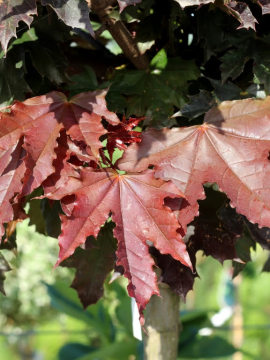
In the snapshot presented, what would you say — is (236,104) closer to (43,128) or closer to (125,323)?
(43,128)

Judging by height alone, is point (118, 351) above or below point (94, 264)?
below

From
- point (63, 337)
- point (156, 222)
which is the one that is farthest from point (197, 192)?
point (63, 337)

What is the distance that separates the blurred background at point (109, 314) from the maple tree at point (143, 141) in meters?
0.25

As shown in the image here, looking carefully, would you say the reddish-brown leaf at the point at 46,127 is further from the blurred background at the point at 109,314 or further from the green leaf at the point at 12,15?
the blurred background at the point at 109,314

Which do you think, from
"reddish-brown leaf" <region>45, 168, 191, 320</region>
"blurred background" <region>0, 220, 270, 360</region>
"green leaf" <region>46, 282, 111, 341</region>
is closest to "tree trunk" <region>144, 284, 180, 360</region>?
"blurred background" <region>0, 220, 270, 360</region>

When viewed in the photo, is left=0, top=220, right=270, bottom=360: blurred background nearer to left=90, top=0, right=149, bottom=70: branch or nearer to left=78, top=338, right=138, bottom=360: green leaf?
left=78, top=338, right=138, bottom=360: green leaf

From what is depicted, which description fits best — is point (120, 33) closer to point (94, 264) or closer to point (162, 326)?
point (94, 264)

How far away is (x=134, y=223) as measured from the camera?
0.56 metres

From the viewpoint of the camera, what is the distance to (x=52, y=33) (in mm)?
684

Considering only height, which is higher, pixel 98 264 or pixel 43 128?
pixel 43 128

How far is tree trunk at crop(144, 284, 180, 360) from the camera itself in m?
0.88

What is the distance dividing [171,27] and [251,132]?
0.19m

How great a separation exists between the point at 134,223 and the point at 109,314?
1054mm

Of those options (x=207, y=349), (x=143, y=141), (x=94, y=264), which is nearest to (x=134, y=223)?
(x=143, y=141)
